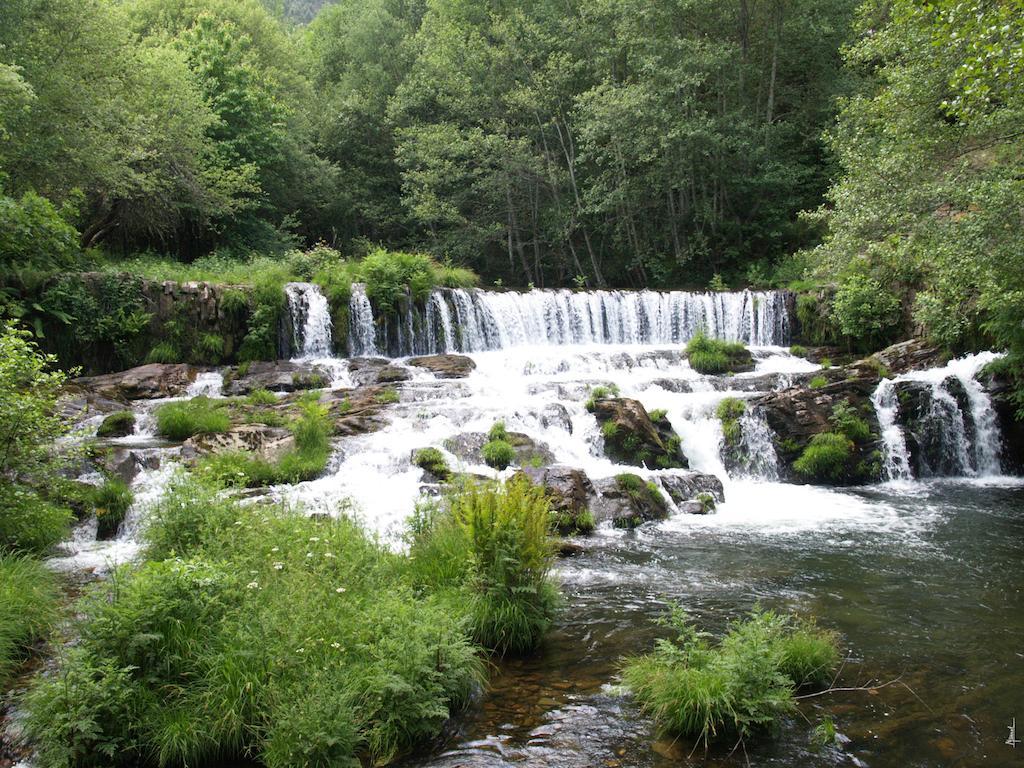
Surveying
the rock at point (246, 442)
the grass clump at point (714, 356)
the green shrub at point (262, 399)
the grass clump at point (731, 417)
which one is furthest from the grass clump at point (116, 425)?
the grass clump at point (714, 356)

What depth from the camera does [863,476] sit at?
12031 mm

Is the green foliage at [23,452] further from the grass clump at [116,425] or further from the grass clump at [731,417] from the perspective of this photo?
the grass clump at [731,417]

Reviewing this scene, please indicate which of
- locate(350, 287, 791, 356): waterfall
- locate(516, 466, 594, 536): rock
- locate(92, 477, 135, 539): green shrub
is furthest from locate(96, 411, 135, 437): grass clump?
locate(350, 287, 791, 356): waterfall

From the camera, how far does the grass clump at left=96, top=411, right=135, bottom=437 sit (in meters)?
11.5

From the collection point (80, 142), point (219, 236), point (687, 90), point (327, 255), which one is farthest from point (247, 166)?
point (687, 90)

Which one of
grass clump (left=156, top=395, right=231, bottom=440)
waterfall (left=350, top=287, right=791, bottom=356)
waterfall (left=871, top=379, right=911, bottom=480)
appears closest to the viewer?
grass clump (left=156, top=395, right=231, bottom=440)

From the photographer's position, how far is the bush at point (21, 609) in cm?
476

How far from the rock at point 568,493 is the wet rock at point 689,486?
137 centimetres

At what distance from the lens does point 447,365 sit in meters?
16.4

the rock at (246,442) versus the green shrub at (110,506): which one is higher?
the rock at (246,442)

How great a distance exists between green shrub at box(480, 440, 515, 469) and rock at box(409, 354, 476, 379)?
17.8ft

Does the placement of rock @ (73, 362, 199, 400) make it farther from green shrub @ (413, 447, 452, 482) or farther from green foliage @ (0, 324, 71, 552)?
green foliage @ (0, 324, 71, 552)

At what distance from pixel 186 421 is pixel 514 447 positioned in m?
5.45

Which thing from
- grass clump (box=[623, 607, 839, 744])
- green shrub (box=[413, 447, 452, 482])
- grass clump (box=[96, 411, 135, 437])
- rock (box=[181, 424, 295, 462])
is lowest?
grass clump (box=[623, 607, 839, 744])
